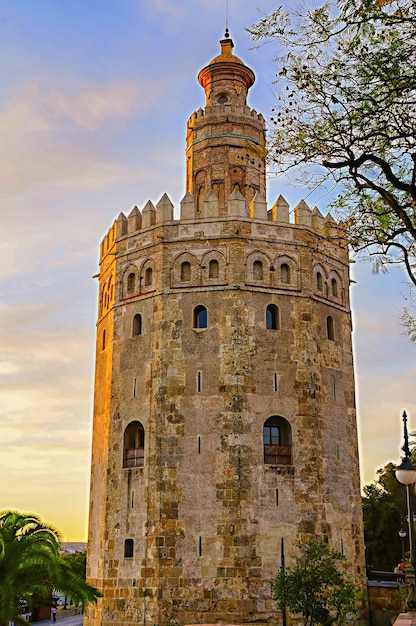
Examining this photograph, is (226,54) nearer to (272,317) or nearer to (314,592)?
(272,317)

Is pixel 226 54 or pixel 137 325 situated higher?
pixel 226 54

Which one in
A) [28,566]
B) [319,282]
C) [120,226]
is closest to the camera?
[28,566]

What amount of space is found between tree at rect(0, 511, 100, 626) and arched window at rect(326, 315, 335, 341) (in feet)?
39.0

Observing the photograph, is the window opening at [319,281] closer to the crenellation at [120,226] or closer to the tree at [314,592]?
the crenellation at [120,226]

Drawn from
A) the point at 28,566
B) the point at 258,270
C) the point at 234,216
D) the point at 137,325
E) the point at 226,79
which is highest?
the point at 226,79

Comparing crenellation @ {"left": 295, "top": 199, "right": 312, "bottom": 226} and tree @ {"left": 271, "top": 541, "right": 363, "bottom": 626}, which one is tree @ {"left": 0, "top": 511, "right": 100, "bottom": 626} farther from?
crenellation @ {"left": 295, "top": 199, "right": 312, "bottom": 226}

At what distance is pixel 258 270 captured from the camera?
2400 centimetres

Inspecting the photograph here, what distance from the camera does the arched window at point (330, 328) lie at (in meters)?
25.2

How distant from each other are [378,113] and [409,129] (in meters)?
0.54

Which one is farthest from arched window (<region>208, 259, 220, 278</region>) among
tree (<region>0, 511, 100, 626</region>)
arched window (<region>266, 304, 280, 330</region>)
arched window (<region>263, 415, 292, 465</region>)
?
tree (<region>0, 511, 100, 626</region>)

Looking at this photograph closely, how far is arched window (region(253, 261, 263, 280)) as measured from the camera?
23.9 m

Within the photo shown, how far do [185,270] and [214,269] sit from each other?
979 mm

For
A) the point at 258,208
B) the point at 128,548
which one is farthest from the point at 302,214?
the point at 128,548

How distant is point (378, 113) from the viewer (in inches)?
422
